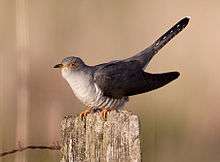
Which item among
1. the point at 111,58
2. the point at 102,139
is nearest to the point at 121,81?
the point at 102,139

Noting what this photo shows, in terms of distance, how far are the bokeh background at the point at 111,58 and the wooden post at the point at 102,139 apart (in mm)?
2265

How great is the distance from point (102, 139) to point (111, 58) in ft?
14.2

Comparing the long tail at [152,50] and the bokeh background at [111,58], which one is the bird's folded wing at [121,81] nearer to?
the long tail at [152,50]

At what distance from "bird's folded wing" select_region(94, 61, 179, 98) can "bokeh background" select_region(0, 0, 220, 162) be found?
1.16 meters

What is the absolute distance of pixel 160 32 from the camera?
7422mm

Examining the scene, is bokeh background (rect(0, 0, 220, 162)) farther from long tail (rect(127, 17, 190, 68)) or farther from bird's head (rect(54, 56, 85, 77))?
bird's head (rect(54, 56, 85, 77))

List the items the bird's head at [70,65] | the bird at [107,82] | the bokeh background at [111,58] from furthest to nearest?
the bokeh background at [111,58], the bird's head at [70,65], the bird at [107,82]

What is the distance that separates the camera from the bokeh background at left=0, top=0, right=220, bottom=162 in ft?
18.6

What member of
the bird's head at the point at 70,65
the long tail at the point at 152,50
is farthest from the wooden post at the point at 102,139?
the long tail at the point at 152,50

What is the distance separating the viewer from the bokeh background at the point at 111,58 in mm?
5676

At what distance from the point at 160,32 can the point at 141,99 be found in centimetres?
102

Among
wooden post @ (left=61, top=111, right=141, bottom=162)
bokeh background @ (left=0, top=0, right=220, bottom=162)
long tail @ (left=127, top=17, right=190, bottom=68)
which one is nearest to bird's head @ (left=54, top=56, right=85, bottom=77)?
long tail @ (left=127, top=17, right=190, bottom=68)

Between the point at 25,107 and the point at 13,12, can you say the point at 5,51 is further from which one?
the point at 25,107

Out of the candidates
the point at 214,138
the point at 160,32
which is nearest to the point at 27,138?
the point at 214,138
